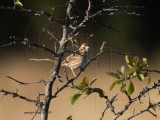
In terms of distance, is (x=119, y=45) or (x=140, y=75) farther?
(x=119, y=45)

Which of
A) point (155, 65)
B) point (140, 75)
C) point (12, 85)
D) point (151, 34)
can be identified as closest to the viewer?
point (140, 75)

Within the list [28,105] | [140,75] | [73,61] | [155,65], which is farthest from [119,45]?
[140,75]

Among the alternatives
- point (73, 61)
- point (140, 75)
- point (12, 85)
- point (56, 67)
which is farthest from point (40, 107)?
point (12, 85)

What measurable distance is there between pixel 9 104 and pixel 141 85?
347 centimetres

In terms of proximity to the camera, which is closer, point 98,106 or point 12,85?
point 98,106

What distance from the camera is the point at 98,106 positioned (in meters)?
8.62

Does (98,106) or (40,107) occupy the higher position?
(98,106)

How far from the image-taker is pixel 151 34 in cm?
1133

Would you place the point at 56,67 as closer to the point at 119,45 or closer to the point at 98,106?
the point at 98,106

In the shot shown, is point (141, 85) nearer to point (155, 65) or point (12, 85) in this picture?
point (155, 65)

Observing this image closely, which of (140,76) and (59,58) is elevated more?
(59,58)

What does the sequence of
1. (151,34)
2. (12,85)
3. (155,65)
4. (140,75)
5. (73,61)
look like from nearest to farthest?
(140,75), (73,61), (12,85), (155,65), (151,34)

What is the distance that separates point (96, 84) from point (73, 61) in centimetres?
522

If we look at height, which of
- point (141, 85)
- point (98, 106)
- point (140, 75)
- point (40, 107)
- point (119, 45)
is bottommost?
point (40, 107)
